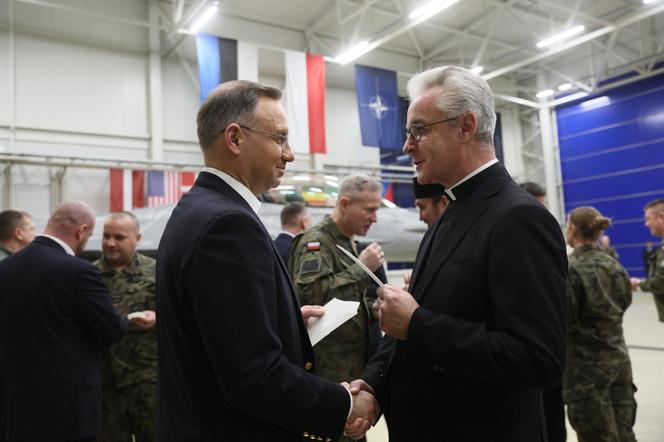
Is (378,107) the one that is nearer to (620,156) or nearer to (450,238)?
(620,156)

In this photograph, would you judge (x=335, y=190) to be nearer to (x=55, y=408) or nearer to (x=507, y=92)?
(x=55, y=408)

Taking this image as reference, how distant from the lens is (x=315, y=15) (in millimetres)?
16719

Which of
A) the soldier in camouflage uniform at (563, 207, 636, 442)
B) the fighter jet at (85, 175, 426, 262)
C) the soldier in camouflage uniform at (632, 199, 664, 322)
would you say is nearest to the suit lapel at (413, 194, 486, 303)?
the soldier in camouflage uniform at (563, 207, 636, 442)

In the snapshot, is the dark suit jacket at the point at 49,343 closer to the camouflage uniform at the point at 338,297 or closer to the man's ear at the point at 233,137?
the camouflage uniform at the point at 338,297

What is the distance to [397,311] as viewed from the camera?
5.80ft

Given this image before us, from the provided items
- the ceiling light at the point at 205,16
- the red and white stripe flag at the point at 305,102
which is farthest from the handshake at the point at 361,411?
the ceiling light at the point at 205,16

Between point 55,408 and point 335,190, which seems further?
point 335,190

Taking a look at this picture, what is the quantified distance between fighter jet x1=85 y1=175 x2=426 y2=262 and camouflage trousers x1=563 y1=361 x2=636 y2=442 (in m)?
4.49

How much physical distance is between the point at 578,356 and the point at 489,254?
2.86 meters

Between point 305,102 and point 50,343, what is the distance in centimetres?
1117

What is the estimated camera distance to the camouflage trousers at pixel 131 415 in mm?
3846

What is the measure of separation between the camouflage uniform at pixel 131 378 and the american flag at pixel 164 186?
9.86 metres

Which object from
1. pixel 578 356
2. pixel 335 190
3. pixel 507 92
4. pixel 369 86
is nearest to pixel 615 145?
pixel 507 92

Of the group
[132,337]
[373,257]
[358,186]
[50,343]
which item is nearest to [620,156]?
[358,186]
